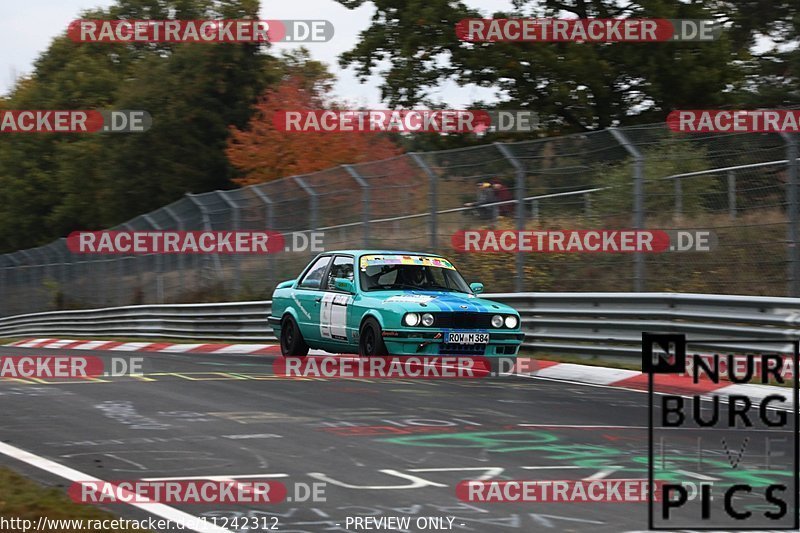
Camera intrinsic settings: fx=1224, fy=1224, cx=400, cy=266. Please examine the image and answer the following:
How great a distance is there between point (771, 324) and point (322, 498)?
6.99 meters

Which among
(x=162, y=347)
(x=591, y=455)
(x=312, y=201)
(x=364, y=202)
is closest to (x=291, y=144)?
(x=162, y=347)

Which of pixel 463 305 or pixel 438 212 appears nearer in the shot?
pixel 463 305

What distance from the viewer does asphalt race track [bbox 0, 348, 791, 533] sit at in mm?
6145

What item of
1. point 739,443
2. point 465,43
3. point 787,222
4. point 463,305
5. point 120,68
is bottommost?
point 739,443

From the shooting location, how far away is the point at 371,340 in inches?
546

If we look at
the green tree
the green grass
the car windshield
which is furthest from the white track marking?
the green tree

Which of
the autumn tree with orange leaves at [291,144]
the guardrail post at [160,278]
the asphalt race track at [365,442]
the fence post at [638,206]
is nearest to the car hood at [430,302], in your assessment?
the asphalt race track at [365,442]

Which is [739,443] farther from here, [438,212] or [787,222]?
[438,212]

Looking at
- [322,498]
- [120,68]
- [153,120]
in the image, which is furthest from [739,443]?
[120,68]

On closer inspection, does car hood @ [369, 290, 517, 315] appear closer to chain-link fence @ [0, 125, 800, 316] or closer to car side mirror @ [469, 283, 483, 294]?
car side mirror @ [469, 283, 483, 294]

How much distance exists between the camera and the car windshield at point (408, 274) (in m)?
14.7

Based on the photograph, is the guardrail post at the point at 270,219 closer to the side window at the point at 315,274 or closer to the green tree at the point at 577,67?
the side window at the point at 315,274

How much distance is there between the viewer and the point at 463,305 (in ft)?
44.9

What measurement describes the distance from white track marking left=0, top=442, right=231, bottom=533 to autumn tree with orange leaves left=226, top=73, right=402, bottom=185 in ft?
111
